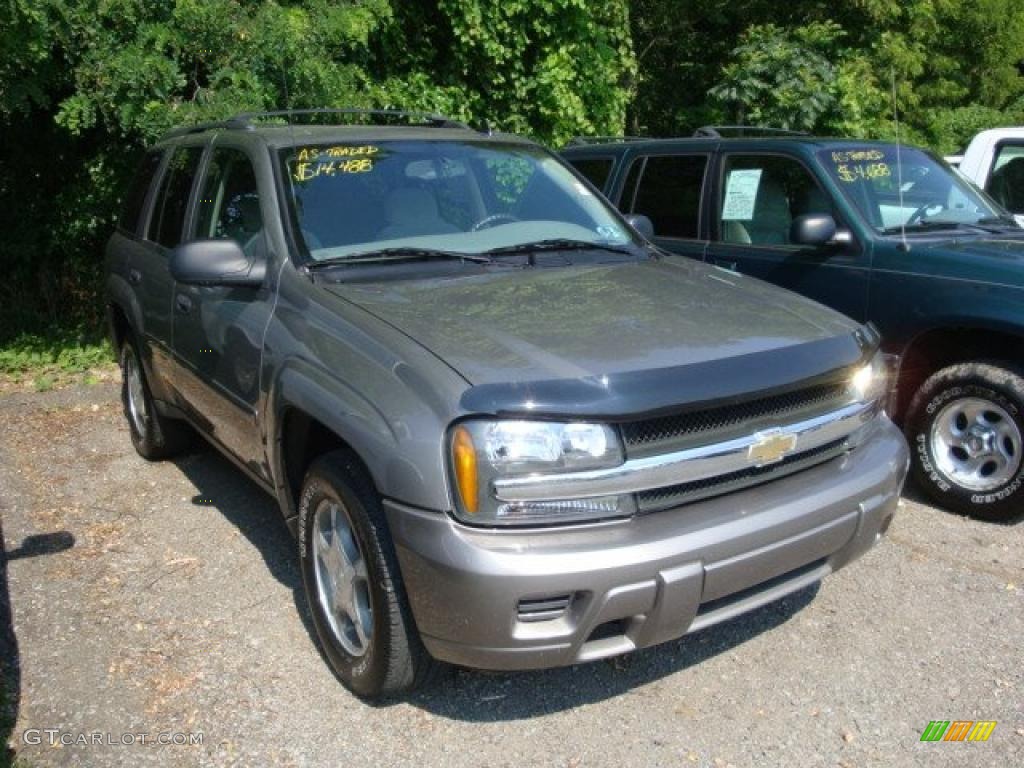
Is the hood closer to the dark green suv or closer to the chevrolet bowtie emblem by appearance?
the chevrolet bowtie emblem

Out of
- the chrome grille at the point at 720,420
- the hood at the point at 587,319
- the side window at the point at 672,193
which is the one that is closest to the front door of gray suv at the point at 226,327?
the hood at the point at 587,319

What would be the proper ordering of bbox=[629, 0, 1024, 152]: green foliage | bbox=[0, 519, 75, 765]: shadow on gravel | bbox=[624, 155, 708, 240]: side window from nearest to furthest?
1. bbox=[0, 519, 75, 765]: shadow on gravel
2. bbox=[624, 155, 708, 240]: side window
3. bbox=[629, 0, 1024, 152]: green foliage

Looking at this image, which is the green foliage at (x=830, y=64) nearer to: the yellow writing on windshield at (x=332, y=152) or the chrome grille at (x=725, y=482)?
the yellow writing on windshield at (x=332, y=152)

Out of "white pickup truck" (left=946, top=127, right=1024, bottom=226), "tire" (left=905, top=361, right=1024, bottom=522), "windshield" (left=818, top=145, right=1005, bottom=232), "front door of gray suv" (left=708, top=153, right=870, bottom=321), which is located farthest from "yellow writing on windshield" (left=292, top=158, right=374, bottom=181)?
"white pickup truck" (left=946, top=127, right=1024, bottom=226)

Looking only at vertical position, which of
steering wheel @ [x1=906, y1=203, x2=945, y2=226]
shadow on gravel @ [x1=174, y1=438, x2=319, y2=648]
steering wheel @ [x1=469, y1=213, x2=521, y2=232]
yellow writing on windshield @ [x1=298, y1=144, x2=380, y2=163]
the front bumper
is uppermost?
yellow writing on windshield @ [x1=298, y1=144, x2=380, y2=163]

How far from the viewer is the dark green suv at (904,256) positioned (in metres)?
4.57

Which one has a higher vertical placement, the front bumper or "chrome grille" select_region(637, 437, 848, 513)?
"chrome grille" select_region(637, 437, 848, 513)

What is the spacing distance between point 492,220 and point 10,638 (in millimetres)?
2495

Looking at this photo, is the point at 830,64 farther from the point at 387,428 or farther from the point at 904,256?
the point at 387,428

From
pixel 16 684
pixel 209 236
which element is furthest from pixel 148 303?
pixel 16 684

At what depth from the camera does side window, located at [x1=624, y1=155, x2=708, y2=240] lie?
5.92m

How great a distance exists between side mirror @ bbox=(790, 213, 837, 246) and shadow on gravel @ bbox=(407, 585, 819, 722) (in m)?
2.30

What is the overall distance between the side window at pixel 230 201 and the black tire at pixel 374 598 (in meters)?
1.20

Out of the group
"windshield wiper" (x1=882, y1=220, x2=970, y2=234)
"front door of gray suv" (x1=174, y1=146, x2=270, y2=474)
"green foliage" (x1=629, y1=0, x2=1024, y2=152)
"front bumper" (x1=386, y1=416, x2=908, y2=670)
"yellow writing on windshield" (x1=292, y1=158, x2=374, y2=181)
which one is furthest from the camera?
"green foliage" (x1=629, y1=0, x2=1024, y2=152)
